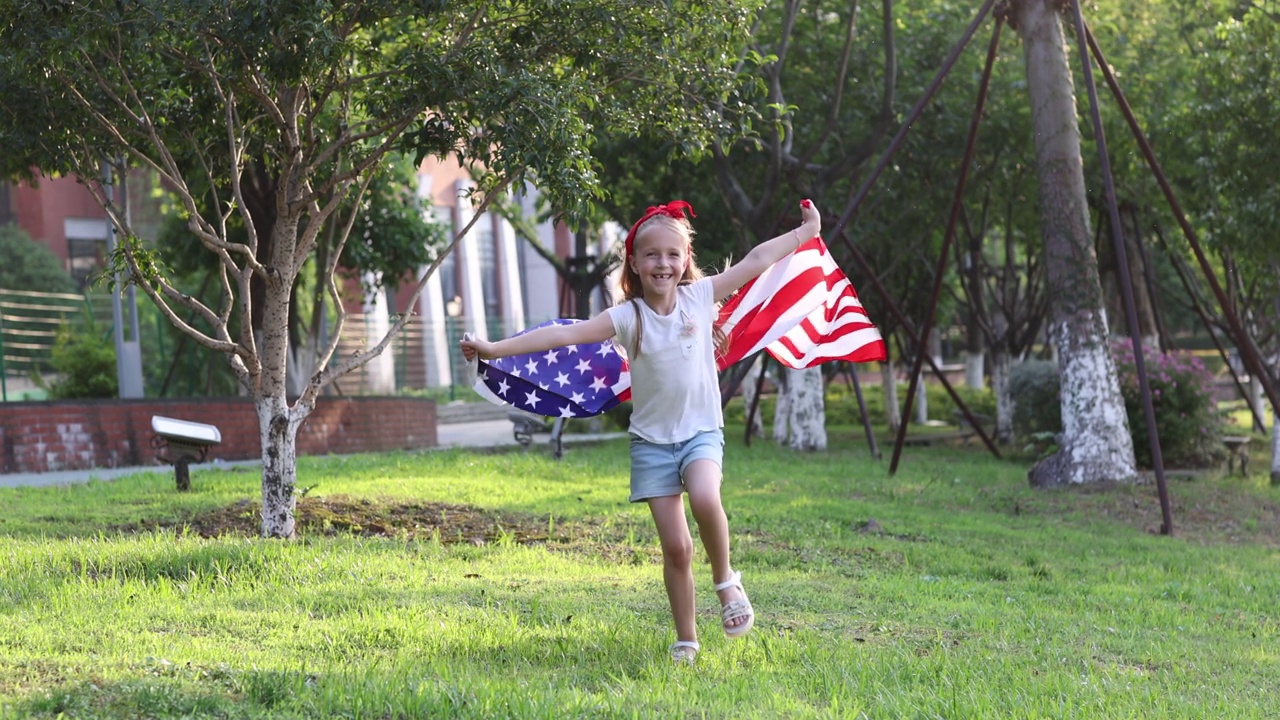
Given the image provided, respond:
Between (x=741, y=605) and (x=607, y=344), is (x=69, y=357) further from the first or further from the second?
(x=741, y=605)

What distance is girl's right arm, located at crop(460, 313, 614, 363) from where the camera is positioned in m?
5.10

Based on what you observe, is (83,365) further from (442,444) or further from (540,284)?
(540,284)

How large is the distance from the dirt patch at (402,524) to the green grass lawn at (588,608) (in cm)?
4

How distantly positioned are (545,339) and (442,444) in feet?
61.4

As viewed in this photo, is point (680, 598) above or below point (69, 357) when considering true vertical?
below

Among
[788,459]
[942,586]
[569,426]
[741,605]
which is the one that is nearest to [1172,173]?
[788,459]

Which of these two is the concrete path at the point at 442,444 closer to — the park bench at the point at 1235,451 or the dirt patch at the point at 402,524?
the dirt patch at the point at 402,524

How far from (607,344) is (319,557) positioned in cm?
199

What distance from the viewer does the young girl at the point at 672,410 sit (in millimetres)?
5258

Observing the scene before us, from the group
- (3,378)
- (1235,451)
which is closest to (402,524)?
(3,378)

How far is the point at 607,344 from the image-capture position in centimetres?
701

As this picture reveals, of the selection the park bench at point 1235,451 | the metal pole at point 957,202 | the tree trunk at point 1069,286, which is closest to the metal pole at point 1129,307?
the metal pole at point 957,202

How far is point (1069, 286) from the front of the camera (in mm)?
14227

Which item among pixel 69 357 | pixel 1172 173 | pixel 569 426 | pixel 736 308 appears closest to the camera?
pixel 736 308
